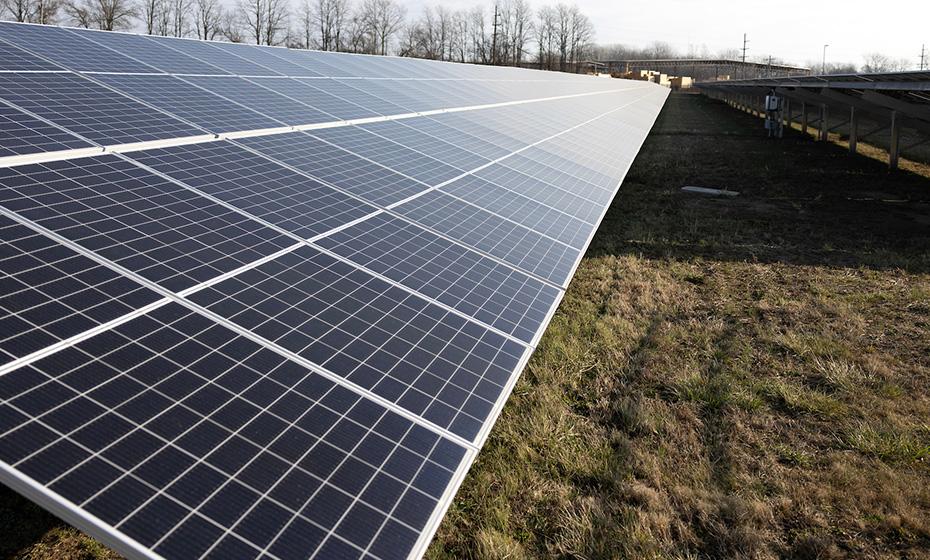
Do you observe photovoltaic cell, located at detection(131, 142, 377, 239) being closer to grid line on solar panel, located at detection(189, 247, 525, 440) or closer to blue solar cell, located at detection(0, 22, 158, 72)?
grid line on solar panel, located at detection(189, 247, 525, 440)

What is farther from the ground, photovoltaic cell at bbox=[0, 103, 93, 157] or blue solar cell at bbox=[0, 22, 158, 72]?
blue solar cell at bbox=[0, 22, 158, 72]

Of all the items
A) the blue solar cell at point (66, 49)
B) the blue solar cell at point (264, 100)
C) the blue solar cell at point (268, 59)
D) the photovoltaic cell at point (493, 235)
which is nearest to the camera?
the photovoltaic cell at point (493, 235)

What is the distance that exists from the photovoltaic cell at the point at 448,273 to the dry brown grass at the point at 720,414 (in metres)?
1.70

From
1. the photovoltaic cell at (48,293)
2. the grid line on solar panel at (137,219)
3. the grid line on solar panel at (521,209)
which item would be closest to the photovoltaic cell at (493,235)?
the grid line on solar panel at (521,209)

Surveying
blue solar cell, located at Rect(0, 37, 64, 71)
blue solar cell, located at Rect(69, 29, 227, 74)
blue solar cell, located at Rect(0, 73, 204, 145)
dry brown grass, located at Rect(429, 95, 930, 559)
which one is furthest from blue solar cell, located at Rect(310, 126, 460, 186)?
blue solar cell, located at Rect(0, 37, 64, 71)

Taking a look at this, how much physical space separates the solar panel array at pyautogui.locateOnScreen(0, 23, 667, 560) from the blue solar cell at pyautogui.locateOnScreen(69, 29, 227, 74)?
146 cm

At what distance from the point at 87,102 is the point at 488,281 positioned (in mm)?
6344

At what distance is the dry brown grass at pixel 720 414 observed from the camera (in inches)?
239

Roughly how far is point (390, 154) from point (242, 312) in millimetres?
6211

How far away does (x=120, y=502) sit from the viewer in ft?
10.5

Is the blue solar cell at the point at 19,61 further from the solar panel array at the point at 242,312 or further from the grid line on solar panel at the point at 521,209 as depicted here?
the grid line on solar panel at the point at 521,209

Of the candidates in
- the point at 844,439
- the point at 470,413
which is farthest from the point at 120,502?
the point at 844,439

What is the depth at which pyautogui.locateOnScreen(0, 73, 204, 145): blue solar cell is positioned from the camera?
7.59 meters

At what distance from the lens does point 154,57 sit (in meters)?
13.2
